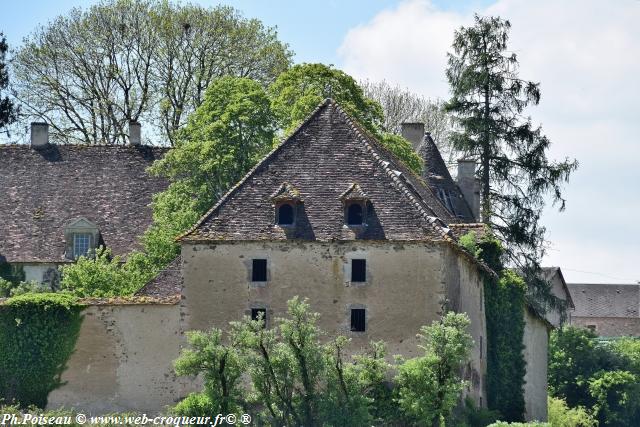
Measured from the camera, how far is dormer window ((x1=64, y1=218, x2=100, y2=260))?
68.1 m

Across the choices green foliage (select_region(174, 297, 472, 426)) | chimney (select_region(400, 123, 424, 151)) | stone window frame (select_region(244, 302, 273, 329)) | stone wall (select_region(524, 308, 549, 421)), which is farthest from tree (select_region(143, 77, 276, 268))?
green foliage (select_region(174, 297, 472, 426))

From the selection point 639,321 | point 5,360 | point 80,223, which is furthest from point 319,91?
point 639,321

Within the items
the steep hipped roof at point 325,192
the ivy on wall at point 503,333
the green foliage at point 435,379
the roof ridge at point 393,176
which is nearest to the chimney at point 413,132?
the ivy on wall at point 503,333

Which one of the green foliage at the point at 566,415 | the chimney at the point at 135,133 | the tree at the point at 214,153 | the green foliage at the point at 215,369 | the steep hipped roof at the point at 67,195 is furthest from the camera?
the chimney at the point at 135,133

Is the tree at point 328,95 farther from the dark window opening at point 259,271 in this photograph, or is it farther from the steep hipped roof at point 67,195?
the dark window opening at point 259,271

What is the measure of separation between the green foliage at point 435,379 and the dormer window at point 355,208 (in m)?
4.49

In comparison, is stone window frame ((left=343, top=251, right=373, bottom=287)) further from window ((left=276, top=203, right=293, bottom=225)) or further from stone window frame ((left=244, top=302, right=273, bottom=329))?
stone window frame ((left=244, top=302, right=273, bottom=329))

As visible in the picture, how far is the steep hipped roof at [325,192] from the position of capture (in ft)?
168

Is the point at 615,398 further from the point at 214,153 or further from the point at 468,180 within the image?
the point at 214,153

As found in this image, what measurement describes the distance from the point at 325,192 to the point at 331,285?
9.70 feet

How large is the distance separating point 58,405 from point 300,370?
787 centimetres

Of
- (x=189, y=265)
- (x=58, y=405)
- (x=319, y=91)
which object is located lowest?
(x=58, y=405)

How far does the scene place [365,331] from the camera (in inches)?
2003

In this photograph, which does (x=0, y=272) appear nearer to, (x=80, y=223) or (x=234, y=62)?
(x=80, y=223)
